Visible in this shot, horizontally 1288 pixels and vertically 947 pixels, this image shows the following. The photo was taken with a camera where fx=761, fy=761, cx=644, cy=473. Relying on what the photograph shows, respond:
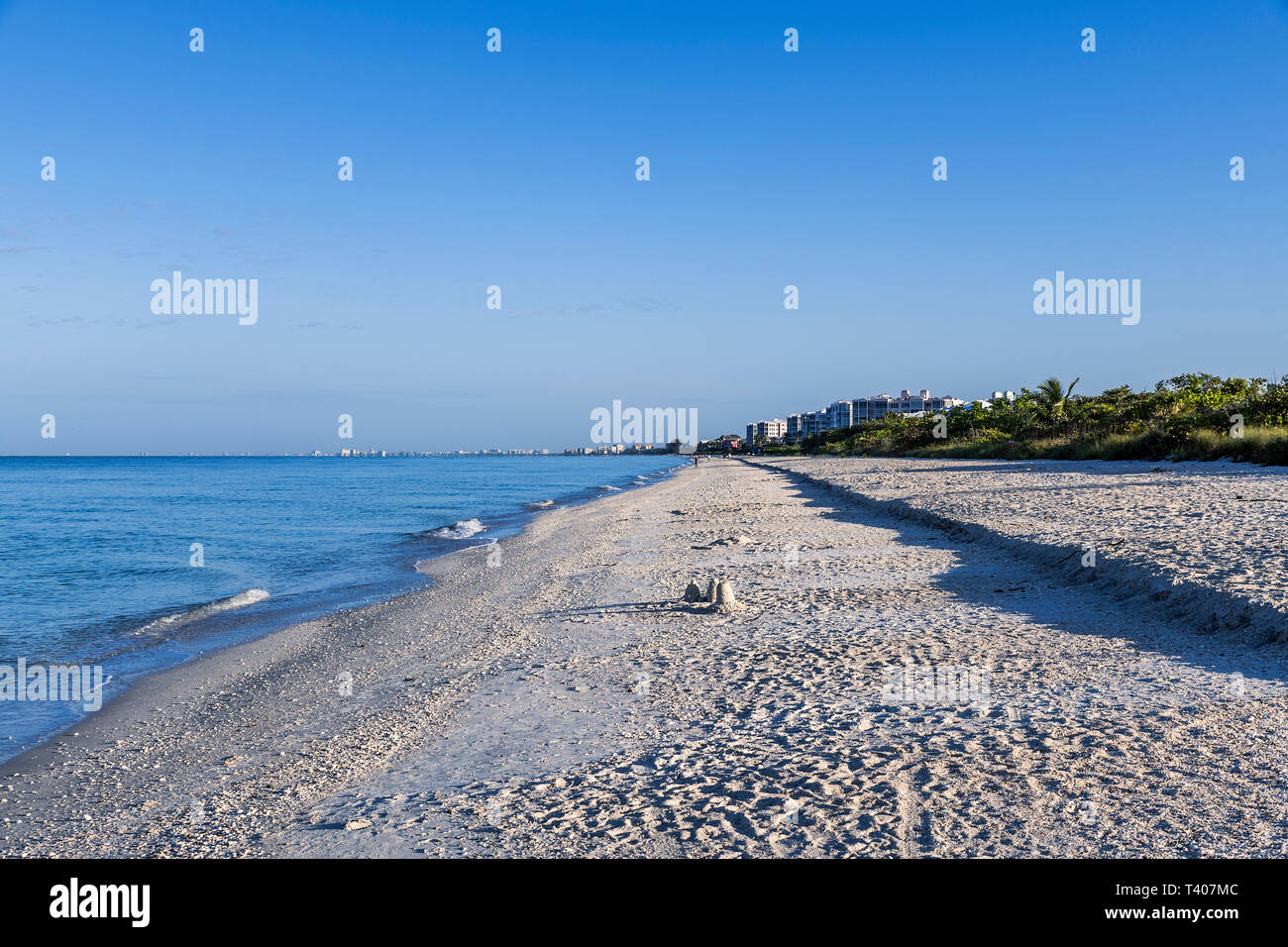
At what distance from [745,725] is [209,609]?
38.5 ft

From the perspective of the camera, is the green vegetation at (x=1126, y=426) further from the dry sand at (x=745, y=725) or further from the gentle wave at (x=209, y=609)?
the gentle wave at (x=209, y=609)

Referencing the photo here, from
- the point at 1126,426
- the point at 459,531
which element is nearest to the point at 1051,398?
the point at 1126,426

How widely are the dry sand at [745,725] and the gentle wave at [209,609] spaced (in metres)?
2.71

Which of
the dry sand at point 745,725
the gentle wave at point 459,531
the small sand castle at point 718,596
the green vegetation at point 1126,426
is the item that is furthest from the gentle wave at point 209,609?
the green vegetation at point 1126,426

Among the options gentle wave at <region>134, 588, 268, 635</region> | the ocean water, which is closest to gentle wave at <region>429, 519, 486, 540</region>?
A: the ocean water

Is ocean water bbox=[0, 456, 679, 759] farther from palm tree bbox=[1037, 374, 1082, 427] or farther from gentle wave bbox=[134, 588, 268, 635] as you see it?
palm tree bbox=[1037, 374, 1082, 427]

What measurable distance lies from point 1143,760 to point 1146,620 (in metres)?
4.43

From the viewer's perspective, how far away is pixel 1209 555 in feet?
32.7

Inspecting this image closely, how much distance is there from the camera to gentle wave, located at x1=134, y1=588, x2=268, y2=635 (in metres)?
12.6

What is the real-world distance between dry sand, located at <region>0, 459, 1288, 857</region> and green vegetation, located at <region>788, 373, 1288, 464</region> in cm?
2417
